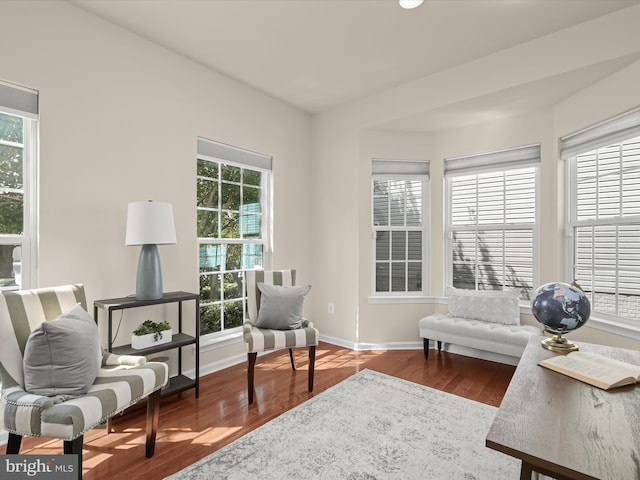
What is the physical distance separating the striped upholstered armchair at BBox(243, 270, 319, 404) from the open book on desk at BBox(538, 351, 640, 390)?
1.74 meters

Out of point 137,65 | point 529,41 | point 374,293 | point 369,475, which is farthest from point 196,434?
point 529,41

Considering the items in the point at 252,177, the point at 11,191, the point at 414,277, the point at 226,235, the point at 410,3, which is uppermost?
the point at 410,3

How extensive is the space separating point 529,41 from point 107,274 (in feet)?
12.4

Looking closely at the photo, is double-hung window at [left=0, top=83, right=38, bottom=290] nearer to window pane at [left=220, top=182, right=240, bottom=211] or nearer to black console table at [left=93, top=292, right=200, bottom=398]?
black console table at [left=93, top=292, right=200, bottom=398]

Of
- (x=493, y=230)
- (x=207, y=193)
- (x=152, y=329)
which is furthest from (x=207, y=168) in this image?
(x=493, y=230)

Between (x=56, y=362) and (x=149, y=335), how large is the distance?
2.78ft

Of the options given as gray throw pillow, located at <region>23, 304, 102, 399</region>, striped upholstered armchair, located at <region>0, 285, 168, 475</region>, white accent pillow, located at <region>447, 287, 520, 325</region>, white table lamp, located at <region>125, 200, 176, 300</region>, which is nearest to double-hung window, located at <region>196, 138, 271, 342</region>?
white table lamp, located at <region>125, 200, 176, 300</region>

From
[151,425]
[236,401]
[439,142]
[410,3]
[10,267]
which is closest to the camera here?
[151,425]

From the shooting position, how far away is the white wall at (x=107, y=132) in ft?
7.49

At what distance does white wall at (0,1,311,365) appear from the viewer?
7.49 feet

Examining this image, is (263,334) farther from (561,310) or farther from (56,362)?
(561,310)

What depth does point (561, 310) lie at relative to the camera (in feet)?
5.60

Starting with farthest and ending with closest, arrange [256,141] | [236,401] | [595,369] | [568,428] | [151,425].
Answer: [256,141] < [236,401] < [151,425] < [595,369] < [568,428]

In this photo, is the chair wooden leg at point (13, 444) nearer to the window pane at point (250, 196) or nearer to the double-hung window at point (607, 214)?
the window pane at point (250, 196)
